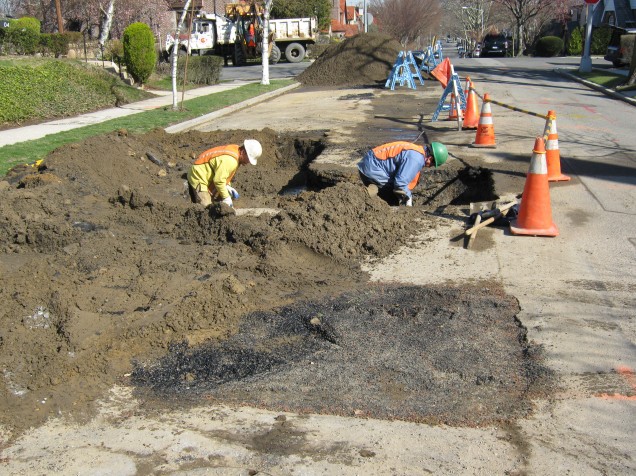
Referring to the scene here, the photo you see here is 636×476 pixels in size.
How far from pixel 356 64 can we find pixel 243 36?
13.6 meters

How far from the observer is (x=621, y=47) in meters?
27.4

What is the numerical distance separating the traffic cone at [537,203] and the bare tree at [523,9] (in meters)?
52.2

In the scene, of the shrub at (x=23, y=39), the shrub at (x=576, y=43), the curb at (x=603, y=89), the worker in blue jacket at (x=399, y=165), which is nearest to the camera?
the worker in blue jacket at (x=399, y=165)

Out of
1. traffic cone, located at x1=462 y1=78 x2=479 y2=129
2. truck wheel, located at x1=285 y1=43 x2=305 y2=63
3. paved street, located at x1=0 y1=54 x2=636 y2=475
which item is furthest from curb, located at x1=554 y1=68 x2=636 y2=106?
truck wheel, located at x1=285 y1=43 x2=305 y2=63

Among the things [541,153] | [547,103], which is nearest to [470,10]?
[547,103]

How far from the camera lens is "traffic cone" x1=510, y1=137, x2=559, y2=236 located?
6.82 m

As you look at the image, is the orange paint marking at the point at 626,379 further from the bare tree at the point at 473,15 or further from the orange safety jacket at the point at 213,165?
the bare tree at the point at 473,15

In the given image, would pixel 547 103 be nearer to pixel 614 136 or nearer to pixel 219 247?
pixel 614 136

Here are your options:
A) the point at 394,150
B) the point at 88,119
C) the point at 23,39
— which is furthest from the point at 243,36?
the point at 394,150

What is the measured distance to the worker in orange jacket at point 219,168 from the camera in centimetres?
725

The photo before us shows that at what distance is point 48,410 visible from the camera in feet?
12.7

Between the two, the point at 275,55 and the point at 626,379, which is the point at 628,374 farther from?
the point at 275,55

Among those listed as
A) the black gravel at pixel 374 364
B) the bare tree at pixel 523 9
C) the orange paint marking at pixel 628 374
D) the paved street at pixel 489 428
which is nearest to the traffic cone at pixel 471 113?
the paved street at pixel 489 428

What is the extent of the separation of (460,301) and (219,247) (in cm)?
236
